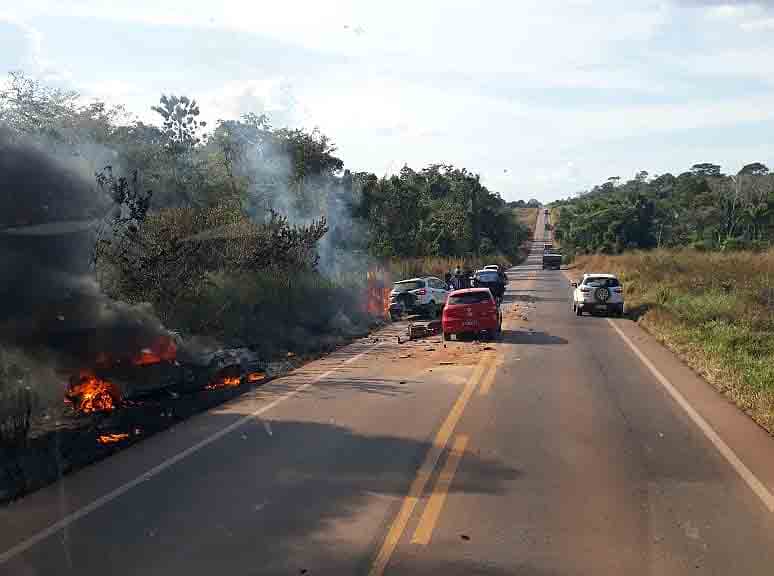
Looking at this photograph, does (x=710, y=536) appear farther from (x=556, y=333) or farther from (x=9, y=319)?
(x=556, y=333)

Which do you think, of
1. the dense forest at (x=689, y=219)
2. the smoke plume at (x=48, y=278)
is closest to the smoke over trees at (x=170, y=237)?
the smoke plume at (x=48, y=278)

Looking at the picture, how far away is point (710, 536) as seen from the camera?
643 cm

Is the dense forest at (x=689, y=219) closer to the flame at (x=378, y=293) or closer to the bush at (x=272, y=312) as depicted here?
the flame at (x=378, y=293)

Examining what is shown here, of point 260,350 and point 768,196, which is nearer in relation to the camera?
point 260,350

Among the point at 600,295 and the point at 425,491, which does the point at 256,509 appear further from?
the point at 600,295

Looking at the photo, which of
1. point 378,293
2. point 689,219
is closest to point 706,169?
point 689,219

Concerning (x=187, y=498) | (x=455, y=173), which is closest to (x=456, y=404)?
(x=187, y=498)

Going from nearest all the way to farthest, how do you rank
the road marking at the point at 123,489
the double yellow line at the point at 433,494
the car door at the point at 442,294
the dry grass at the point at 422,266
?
the double yellow line at the point at 433,494 < the road marking at the point at 123,489 < the car door at the point at 442,294 < the dry grass at the point at 422,266

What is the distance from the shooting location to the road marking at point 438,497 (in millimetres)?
6504

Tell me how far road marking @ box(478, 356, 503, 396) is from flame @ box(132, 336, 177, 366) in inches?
202

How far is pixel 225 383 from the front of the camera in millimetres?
14555

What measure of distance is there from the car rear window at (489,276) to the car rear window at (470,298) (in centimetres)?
1390

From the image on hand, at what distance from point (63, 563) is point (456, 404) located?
717 cm

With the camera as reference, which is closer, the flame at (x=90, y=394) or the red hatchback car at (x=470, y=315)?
the flame at (x=90, y=394)
